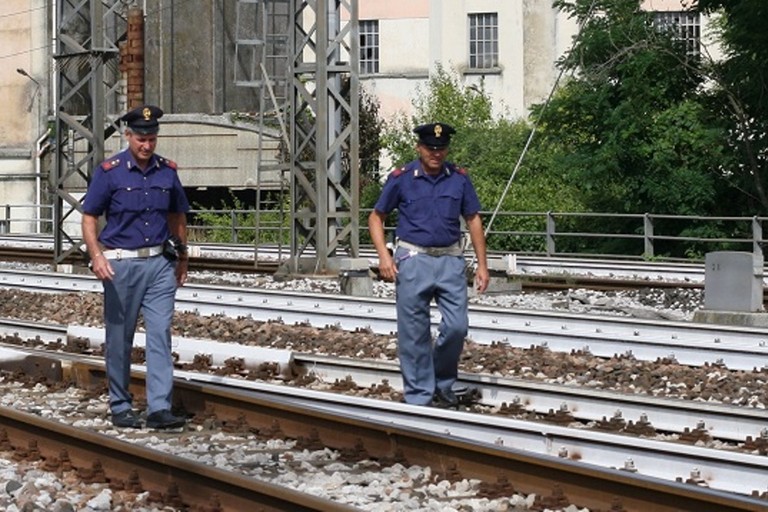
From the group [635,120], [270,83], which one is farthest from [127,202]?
[635,120]

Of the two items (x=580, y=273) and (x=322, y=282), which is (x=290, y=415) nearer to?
(x=322, y=282)

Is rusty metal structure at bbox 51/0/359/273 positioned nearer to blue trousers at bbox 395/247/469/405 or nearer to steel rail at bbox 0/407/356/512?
blue trousers at bbox 395/247/469/405

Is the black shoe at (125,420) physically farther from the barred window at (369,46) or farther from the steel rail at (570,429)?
the barred window at (369,46)

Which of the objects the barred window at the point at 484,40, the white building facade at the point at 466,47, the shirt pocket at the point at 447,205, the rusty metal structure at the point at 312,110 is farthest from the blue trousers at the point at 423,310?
the barred window at the point at 484,40

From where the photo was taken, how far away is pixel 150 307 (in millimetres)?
10602

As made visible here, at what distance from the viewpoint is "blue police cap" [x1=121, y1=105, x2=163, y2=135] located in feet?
34.3

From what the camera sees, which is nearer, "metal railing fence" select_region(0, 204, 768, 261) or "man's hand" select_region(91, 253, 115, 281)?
"man's hand" select_region(91, 253, 115, 281)

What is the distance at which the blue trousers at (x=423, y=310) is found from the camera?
1111cm

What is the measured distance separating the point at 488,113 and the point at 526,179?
6.37m

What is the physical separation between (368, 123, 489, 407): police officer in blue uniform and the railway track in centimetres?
92

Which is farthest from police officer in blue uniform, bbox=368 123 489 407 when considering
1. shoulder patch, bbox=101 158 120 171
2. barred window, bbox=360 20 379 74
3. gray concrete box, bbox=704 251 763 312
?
barred window, bbox=360 20 379 74

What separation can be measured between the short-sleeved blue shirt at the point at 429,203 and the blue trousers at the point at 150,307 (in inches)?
62.0

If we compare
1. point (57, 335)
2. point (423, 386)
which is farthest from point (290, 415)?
point (57, 335)

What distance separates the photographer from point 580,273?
25.6 m
